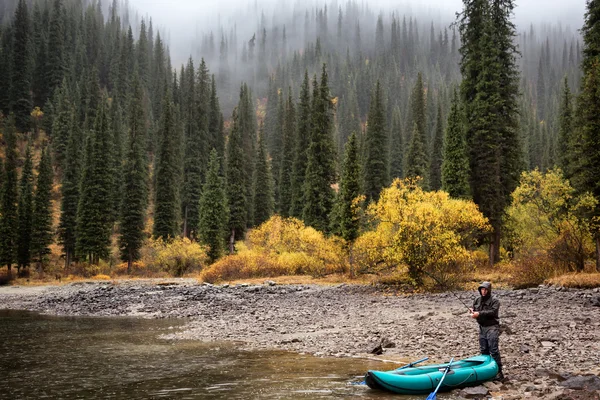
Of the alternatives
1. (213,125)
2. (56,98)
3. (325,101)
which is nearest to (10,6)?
(56,98)

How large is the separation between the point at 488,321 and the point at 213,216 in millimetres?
43157

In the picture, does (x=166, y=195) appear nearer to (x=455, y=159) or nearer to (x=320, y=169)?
(x=320, y=169)

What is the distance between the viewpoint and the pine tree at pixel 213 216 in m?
52.5

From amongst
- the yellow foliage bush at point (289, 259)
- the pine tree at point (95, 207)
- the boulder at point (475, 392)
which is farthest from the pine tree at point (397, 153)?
the boulder at point (475, 392)

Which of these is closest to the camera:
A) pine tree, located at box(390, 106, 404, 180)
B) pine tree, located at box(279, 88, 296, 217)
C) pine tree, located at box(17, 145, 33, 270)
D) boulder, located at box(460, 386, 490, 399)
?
boulder, located at box(460, 386, 490, 399)

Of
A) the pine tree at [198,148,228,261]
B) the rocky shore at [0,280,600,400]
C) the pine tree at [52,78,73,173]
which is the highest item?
the pine tree at [52,78,73,173]

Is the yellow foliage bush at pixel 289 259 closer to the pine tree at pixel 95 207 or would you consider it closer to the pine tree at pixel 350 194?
the pine tree at pixel 350 194

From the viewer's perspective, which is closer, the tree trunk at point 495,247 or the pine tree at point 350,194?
the tree trunk at point 495,247

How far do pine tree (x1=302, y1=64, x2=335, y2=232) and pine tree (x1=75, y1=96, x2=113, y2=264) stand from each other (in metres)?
24.4

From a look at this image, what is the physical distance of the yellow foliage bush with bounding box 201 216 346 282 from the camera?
4094cm

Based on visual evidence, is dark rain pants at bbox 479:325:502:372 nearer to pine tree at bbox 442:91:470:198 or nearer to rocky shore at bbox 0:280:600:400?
rocky shore at bbox 0:280:600:400

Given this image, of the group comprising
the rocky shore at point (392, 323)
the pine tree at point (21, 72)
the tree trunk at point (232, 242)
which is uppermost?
the pine tree at point (21, 72)

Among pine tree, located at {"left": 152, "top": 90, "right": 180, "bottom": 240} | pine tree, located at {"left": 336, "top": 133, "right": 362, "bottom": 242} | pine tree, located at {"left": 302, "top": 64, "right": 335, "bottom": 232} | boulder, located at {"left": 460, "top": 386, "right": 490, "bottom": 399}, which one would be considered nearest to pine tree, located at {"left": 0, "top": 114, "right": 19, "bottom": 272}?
pine tree, located at {"left": 152, "top": 90, "right": 180, "bottom": 240}

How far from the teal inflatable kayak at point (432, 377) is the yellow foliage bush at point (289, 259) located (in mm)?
28054
